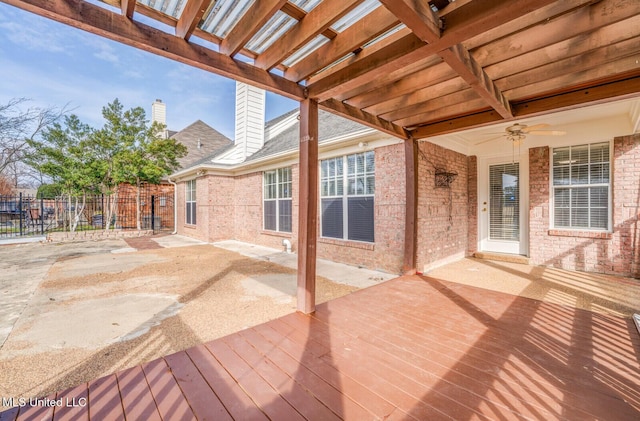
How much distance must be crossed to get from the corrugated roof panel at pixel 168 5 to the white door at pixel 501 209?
675cm

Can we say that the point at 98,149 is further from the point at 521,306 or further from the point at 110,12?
the point at 521,306

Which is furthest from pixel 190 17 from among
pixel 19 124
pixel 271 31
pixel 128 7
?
pixel 19 124

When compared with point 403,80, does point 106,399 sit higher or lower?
lower

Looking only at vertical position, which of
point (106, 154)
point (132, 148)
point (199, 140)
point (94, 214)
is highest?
point (199, 140)

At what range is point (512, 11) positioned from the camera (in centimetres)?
164

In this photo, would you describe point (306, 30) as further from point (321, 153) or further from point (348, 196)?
point (321, 153)

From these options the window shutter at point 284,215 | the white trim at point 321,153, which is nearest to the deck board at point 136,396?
the white trim at point 321,153

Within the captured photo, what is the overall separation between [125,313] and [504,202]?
7421mm

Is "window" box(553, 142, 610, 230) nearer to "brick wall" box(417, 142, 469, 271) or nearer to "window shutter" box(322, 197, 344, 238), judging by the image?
"brick wall" box(417, 142, 469, 271)

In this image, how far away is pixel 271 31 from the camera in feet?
7.51

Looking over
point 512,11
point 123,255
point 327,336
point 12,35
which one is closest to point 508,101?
point 512,11

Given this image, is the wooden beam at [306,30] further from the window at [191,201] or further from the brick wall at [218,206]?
the window at [191,201]

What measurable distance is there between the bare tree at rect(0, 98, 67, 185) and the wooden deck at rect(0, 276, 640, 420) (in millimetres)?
11141

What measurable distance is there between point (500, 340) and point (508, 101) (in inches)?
111
